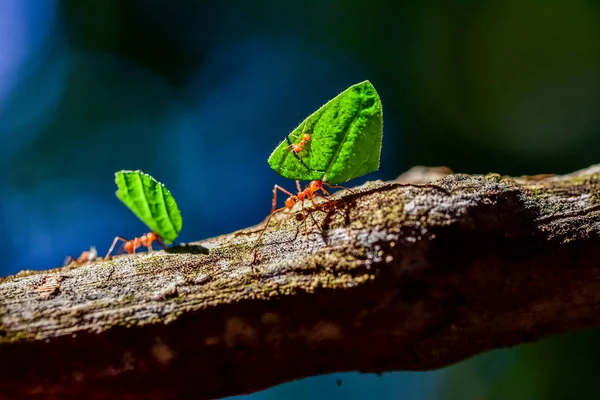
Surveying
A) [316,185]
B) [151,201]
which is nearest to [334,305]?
[316,185]

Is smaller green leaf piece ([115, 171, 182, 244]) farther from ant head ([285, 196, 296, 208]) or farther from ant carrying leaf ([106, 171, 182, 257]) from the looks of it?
ant head ([285, 196, 296, 208])

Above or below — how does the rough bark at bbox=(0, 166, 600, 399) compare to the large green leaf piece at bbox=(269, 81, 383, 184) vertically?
below

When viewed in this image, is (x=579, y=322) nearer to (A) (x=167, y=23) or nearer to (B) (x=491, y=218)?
(B) (x=491, y=218)

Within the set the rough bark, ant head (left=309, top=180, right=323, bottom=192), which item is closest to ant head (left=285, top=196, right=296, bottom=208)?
ant head (left=309, top=180, right=323, bottom=192)

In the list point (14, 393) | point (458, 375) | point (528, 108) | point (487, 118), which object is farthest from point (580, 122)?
point (14, 393)

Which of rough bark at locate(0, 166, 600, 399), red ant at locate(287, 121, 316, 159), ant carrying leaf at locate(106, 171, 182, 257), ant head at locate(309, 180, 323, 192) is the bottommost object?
rough bark at locate(0, 166, 600, 399)

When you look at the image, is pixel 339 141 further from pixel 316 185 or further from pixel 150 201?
pixel 150 201
